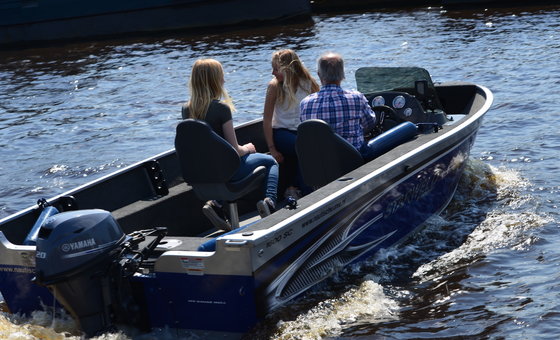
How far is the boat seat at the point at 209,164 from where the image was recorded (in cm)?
570

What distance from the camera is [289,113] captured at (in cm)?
677

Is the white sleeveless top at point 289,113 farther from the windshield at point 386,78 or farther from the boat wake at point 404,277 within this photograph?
the boat wake at point 404,277

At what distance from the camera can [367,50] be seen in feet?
57.1

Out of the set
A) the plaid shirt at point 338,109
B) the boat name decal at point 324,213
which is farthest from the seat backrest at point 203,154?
the boat name decal at point 324,213

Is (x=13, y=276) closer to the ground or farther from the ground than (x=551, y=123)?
farther from the ground

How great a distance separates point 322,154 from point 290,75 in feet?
2.82

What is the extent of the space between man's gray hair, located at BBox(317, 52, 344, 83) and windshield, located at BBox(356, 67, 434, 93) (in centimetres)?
150

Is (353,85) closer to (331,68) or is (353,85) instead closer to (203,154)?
(331,68)

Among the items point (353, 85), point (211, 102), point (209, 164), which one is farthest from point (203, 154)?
point (353, 85)

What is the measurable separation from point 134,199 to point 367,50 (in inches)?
460

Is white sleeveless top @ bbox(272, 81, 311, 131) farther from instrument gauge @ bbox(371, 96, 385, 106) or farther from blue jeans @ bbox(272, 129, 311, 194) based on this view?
instrument gauge @ bbox(371, 96, 385, 106)

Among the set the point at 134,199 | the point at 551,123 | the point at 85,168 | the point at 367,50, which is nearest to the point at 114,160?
the point at 85,168

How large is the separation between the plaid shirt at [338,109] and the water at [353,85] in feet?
3.18

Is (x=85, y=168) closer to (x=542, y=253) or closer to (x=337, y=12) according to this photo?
(x=542, y=253)
